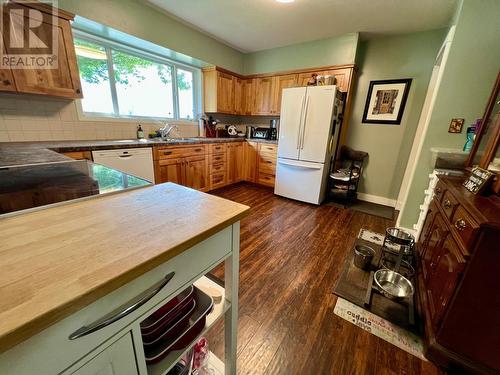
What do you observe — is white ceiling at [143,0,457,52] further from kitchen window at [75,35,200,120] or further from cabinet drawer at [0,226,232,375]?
cabinet drawer at [0,226,232,375]

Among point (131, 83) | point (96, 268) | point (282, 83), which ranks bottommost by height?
point (96, 268)

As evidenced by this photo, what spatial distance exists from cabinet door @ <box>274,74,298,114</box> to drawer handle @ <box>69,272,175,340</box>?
373cm

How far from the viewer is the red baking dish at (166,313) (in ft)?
2.09

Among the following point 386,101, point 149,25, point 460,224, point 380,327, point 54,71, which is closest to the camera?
point 460,224

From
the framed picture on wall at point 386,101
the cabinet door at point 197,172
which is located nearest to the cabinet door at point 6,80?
the cabinet door at point 197,172

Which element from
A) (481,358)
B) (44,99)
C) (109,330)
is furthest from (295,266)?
(44,99)

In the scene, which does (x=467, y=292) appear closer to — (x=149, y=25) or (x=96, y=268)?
(x=96, y=268)

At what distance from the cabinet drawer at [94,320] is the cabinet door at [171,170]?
94.4 inches

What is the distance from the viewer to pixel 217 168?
143 inches

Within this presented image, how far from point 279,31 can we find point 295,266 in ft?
10.7

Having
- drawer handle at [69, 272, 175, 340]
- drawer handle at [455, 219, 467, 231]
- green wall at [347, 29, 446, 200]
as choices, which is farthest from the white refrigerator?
drawer handle at [69, 272, 175, 340]

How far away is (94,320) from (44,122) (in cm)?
282

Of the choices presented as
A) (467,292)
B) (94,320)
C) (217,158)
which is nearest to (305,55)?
(217,158)

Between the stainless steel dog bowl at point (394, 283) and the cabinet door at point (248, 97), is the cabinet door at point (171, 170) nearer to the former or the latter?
the cabinet door at point (248, 97)
